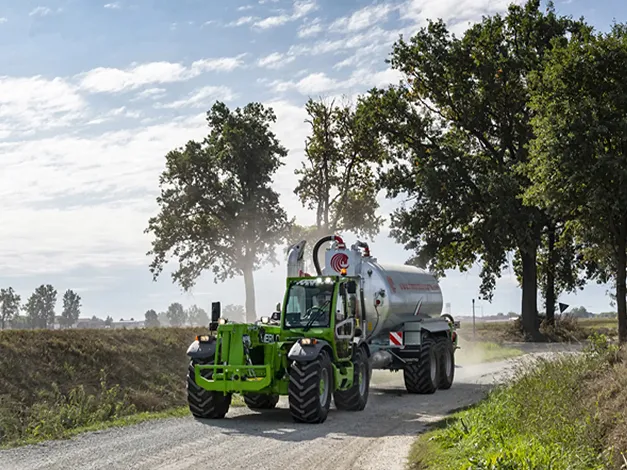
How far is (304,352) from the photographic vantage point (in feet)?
52.4

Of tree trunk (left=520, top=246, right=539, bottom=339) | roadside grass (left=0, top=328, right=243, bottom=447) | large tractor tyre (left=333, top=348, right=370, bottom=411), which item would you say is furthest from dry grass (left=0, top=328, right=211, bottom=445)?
tree trunk (left=520, top=246, right=539, bottom=339)

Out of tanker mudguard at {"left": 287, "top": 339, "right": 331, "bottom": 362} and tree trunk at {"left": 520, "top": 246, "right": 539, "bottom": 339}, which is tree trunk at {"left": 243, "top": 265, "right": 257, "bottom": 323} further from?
tanker mudguard at {"left": 287, "top": 339, "right": 331, "bottom": 362}

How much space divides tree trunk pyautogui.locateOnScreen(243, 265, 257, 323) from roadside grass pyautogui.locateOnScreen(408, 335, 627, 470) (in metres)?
40.3

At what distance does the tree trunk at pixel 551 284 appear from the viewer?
4988cm

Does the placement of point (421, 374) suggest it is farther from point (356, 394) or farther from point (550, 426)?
point (550, 426)

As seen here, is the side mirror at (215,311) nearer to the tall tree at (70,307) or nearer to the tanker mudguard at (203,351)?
the tanker mudguard at (203,351)

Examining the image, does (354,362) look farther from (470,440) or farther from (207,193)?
(207,193)

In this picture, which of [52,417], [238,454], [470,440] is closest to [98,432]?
[52,417]

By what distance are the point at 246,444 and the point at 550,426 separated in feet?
16.5

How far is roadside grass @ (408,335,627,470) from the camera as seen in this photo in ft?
30.6

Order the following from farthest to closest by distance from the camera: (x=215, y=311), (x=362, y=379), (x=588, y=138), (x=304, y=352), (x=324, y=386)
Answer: (x=588, y=138) < (x=362, y=379) < (x=215, y=311) < (x=324, y=386) < (x=304, y=352)

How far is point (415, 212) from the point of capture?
4666 centimetres

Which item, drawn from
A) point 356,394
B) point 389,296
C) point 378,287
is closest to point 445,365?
point 389,296

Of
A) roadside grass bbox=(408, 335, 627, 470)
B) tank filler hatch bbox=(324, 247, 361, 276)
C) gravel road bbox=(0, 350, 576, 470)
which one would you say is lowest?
gravel road bbox=(0, 350, 576, 470)
